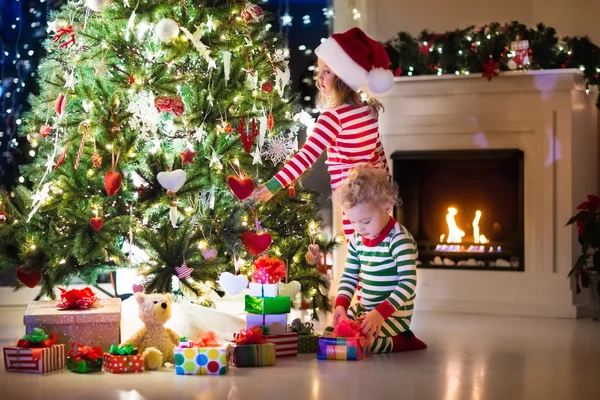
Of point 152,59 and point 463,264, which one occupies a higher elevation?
point 152,59

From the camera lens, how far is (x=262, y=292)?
4070mm

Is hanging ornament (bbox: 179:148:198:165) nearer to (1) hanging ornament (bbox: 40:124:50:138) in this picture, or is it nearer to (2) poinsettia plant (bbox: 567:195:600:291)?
(1) hanging ornament (bbox: 40:124:50:138)

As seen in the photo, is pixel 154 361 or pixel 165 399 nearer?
pixel 165 399

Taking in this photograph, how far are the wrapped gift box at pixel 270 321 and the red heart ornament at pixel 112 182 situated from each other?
31.4 inches

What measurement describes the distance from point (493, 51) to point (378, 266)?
6.92 ft

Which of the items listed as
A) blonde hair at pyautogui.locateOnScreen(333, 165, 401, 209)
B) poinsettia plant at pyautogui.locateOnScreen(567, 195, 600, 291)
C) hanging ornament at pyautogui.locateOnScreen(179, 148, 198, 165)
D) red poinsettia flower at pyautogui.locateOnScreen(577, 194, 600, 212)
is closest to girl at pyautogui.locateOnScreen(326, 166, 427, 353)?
blonde hair at pyautogui.locateOnScreen(333, 165, 401, 209)

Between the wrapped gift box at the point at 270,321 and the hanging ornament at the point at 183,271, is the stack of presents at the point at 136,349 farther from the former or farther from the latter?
the hanging ornament at the point at 183,271

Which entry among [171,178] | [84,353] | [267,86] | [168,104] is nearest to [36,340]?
[84,353]

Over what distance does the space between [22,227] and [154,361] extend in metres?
1.11

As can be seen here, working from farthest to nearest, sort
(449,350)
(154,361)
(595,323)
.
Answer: (595,323) < (449,350) < (154,361)

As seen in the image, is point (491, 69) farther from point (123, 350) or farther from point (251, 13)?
point (123, 350)

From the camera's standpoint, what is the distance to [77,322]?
156 inches

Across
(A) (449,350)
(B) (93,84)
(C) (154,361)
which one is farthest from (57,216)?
(A) (449,350)

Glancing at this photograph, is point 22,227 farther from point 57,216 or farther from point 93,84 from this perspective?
point 93,84
